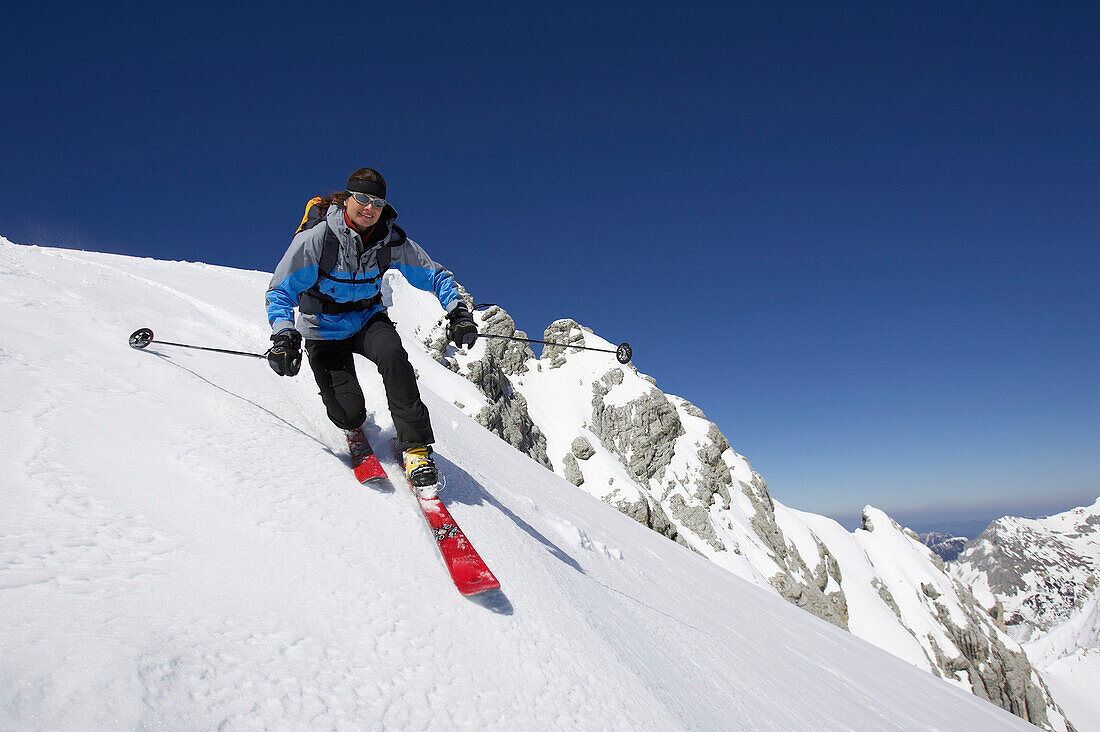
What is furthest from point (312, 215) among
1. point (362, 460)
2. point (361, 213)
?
point (362, 460)

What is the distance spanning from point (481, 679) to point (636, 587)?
2.97 meters

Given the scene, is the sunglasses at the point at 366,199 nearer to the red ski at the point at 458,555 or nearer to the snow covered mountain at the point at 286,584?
the snow covered mountain at the point at 286,584

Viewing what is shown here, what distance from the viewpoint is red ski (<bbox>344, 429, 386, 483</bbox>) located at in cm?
356

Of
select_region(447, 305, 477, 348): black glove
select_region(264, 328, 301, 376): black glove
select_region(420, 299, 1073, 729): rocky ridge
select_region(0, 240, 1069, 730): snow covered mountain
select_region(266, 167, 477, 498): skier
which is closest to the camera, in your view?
select_region(0, 240, 1069, 730): snow covered mountain

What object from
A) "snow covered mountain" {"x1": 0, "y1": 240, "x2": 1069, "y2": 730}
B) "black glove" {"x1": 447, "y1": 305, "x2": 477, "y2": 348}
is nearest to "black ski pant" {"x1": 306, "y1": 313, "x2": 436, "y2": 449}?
"snow covered mountain" {"x1": 0, "y1": 240, "x2": 1069, "y2": 730}

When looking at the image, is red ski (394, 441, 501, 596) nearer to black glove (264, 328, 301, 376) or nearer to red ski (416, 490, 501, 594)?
red ski (416, 490, 501, 594)

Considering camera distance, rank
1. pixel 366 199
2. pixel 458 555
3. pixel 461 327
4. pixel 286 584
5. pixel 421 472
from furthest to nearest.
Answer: pixel 461 327 < pixel 366 199 < pixel 421 472 < pixel 458 555 < pixel 286 584

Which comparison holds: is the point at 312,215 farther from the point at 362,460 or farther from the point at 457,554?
the point at 457,554

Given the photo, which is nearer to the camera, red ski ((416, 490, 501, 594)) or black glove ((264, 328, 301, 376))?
red ski ((416, 490, 501, 594))

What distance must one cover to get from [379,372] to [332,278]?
854 millimetres

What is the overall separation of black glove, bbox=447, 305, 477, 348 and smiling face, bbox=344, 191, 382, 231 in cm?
108

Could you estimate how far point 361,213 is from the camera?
12.7 ft

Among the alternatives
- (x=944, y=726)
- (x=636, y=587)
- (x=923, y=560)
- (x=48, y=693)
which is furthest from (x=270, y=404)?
(x=923, y=560)

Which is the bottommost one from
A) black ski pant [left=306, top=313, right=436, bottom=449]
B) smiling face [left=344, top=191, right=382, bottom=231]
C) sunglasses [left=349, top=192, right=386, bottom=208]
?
black ski pant [left=306, top=313, right=436, bottom=449]
